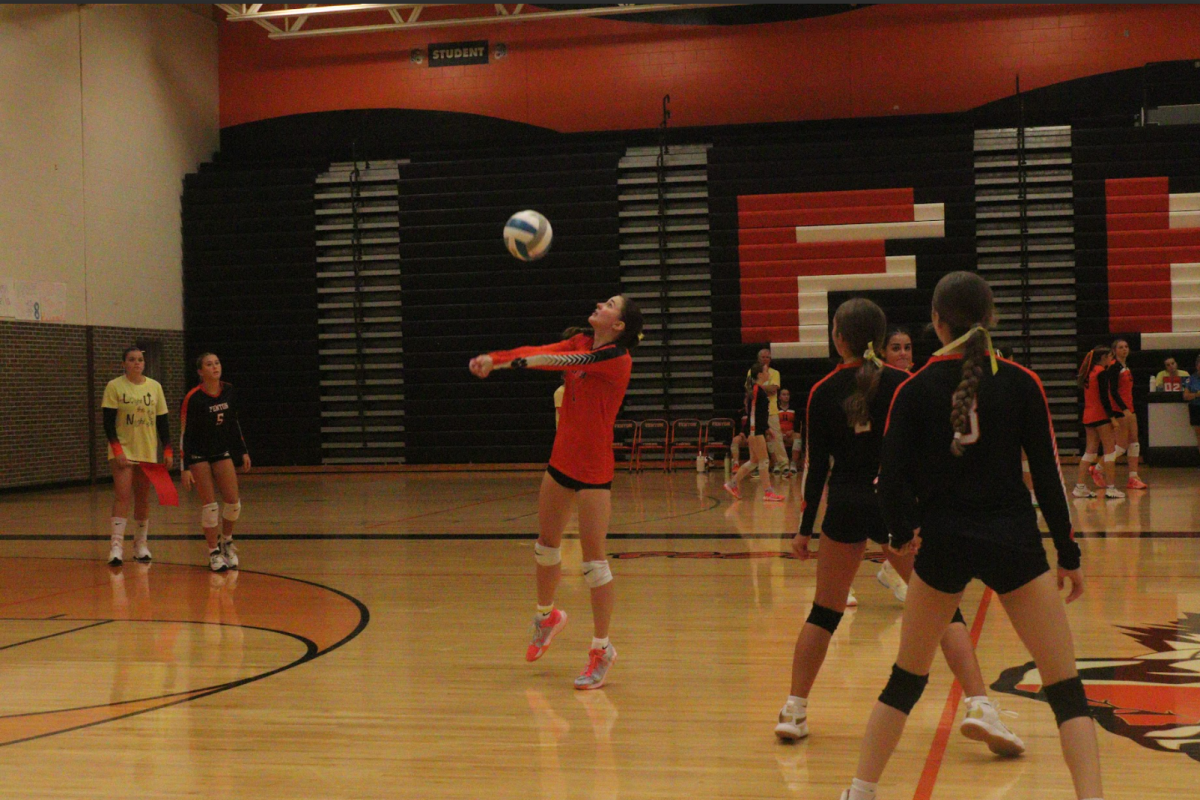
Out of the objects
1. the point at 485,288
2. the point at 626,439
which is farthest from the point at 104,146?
the point at 626,439

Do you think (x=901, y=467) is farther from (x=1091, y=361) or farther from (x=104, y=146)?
(x=104, y=146)

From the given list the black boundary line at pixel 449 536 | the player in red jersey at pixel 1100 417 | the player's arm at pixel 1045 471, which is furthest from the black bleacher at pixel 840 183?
the player's arm at pixel 1045 471

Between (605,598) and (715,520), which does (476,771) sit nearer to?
(605,598)

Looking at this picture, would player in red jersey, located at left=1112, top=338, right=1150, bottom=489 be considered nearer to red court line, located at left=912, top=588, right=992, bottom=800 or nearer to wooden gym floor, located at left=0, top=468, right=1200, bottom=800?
wooden gym floor, located at left=0, top=468, right=1200, bottom=800

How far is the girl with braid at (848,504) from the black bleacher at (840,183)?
12.4 meters

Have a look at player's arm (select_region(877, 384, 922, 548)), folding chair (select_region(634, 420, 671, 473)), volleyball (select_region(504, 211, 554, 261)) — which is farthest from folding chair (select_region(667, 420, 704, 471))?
player's arm (select_region(877, 384, 922, 548))

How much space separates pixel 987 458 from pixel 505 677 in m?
2.90

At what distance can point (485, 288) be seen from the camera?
17.8m

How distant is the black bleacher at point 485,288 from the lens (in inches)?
690

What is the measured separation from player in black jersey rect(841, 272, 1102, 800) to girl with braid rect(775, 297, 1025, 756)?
91cm

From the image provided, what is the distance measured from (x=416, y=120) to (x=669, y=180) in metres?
4.71

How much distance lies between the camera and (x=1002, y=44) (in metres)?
17.3

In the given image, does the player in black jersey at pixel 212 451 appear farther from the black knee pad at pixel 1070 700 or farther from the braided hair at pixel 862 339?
the black knee pad at pixel 1070 700

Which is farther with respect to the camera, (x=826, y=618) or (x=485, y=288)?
(x=485, y=288)
